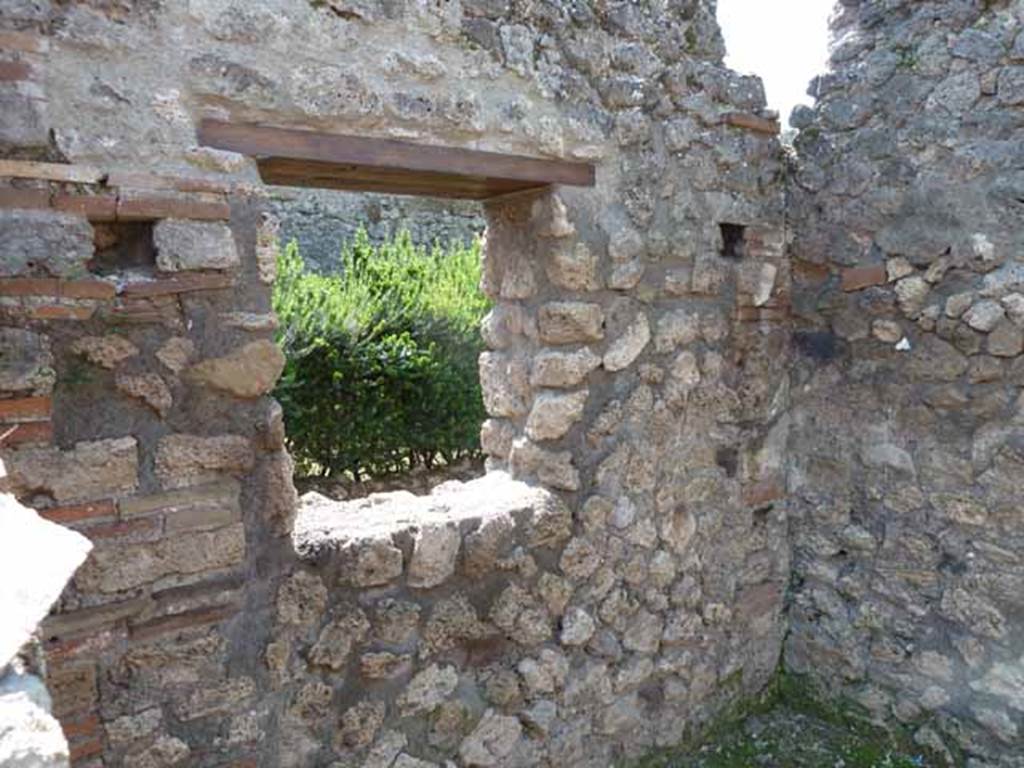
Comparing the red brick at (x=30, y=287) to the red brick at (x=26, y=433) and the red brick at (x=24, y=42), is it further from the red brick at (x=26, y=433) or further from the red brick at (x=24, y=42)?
the red brick at (x=24, y=42)

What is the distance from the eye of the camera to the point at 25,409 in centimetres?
169

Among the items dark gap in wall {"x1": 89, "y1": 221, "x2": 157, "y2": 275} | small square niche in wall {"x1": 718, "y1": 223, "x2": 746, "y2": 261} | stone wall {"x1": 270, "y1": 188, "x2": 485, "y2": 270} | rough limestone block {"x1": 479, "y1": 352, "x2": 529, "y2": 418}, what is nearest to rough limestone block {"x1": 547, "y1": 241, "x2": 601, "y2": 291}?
rough limestone block {"x1": 479, "y1": 352, "x2": 529, "y2": 418}

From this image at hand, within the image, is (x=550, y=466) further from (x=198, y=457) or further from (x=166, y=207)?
(x=166, y=207)

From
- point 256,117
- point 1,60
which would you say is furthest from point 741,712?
point 1,60

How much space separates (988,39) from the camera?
2732 millimetres

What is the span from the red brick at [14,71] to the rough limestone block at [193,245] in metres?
0.36

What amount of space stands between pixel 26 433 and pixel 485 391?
4.84ft

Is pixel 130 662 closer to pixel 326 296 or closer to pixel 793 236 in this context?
pixel 793 236

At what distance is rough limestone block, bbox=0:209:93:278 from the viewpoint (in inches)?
65.2

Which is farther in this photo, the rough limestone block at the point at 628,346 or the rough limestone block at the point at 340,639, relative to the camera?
the rough limestone block at the point at 628,346

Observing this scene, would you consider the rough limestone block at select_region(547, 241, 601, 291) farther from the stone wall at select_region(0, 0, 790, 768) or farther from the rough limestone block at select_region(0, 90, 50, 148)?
the rough limestone block at select_region(0, 90, 50, 148)

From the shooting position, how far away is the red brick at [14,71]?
5.35ft

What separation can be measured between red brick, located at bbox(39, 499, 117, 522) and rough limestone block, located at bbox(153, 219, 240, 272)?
0.52 m

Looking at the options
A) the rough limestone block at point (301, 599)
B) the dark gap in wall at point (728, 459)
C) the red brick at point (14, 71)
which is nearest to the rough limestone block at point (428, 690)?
the rough limestone block at point (301, 599)
